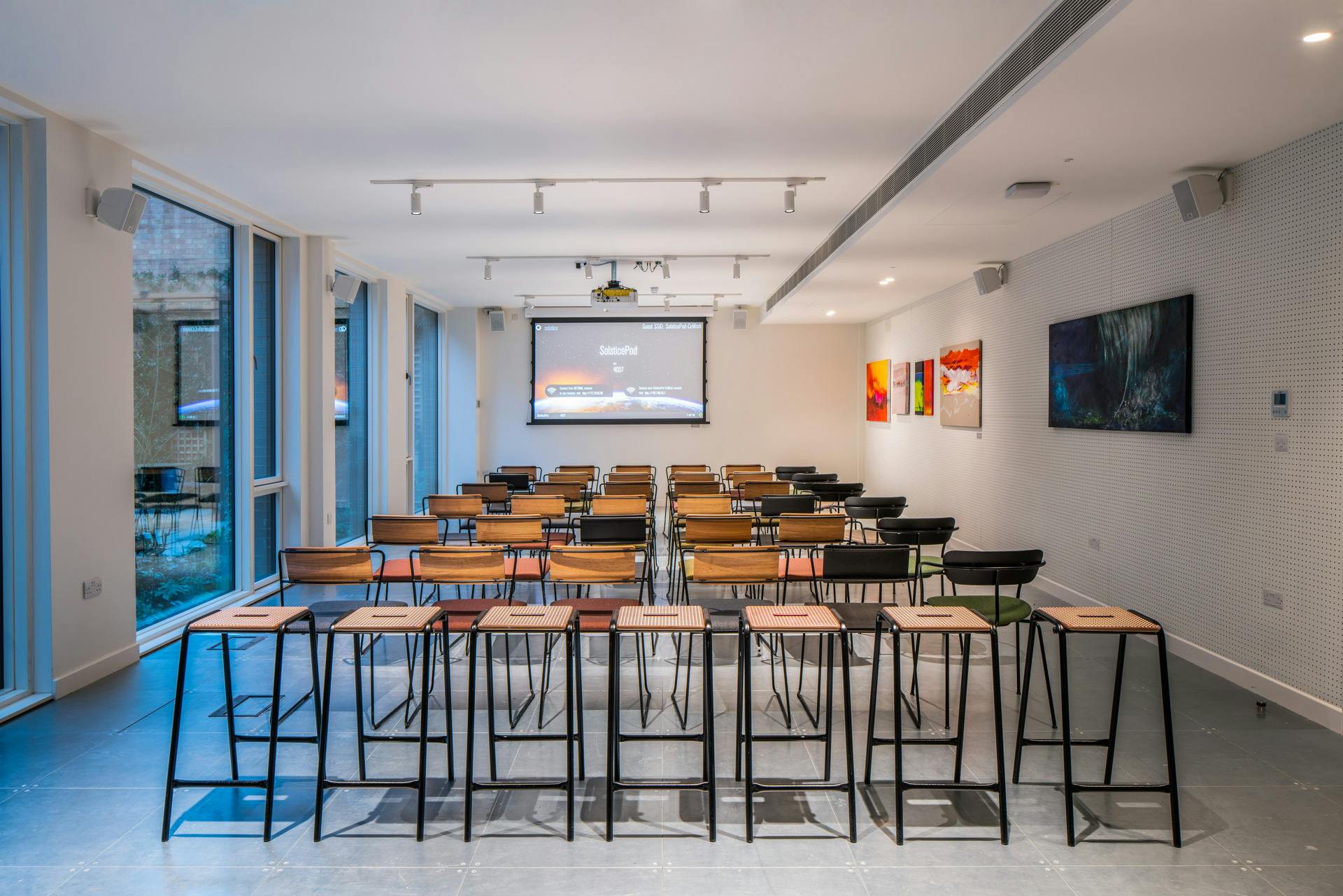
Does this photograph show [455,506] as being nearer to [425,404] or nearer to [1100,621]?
[1100,621]

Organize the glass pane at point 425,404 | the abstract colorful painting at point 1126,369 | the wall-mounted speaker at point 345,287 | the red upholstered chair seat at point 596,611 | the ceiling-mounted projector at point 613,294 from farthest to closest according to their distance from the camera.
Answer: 1. the glass pane at point 425,404
2. the ceiling-mounted projector at point 613,294
3. the wall-mounted speaker at point 345,287
4. the abstract colorful painting at point 1126,369
5. the red upholstered chair seat at point 596,611

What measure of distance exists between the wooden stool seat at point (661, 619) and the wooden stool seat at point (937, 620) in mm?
725

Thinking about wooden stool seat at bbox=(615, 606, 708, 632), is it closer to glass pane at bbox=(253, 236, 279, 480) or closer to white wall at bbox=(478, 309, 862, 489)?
glass pane at bbox=(253, 236, 279, 480)

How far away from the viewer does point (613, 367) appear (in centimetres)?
1468

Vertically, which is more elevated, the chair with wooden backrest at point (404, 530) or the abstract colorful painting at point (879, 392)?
the abstract colorful painting at point (879, 392)

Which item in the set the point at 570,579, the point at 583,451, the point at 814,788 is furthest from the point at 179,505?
the point at 583,451

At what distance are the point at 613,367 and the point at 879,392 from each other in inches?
177

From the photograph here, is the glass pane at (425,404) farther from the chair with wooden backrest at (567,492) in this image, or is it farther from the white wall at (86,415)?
the white wall at (86,415)

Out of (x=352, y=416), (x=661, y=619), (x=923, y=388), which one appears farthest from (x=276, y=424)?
(x=923, y=388)

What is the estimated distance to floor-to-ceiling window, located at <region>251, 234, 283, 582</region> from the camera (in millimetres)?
7559

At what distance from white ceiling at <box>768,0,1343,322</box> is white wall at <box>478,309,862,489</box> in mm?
7602

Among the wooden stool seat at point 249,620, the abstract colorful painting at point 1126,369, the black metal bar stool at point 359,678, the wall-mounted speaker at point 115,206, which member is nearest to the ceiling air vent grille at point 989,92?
the abstract colorful painting at point 1126,369

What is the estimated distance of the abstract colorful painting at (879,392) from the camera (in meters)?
13.2

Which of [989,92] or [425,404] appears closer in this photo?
[989,92]
